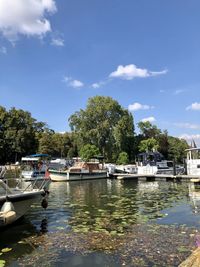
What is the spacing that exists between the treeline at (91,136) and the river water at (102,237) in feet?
185

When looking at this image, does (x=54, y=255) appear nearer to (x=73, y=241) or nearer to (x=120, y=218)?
(x=73, y=241)

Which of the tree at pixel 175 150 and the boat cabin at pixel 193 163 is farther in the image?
the tree at pixel 175 150

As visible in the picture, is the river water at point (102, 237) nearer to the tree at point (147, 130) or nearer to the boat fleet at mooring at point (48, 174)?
the boat fleet at mooring at point (48, 174)

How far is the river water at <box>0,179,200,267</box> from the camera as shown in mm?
11477

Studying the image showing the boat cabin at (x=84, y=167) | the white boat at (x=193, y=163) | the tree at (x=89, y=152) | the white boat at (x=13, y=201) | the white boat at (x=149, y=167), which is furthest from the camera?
the tree at (x=89, y=152)

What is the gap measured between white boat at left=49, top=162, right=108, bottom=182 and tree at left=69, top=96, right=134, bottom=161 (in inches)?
841

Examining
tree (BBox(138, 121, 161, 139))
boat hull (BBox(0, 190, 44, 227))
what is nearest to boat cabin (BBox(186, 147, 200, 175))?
boat hull (BBox(0, 190, 44, 227))

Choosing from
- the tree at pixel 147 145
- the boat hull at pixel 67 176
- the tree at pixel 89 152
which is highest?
the tree at pixel 147 145

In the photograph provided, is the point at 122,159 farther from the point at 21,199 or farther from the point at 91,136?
the point at 21,199

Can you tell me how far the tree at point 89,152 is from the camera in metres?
75.9

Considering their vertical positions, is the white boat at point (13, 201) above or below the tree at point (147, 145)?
below

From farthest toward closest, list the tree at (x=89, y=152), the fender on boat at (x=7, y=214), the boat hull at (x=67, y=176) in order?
the tree at (x=89, y=152) → the boat hull at (x=67, y=176) → the fender on boat at (x=7, y=214)

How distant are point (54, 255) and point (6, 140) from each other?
92976 millimetres

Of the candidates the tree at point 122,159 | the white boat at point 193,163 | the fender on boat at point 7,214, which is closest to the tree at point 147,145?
the tree at point 122,159
